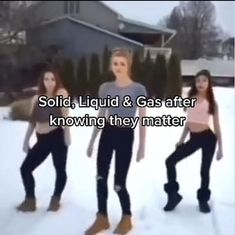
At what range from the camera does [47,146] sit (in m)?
0.67

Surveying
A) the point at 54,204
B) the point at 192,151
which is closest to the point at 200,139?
the point at 192,151

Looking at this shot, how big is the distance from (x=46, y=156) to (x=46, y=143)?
0.02 m

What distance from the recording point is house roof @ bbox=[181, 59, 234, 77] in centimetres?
70

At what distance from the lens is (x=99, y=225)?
67 cm

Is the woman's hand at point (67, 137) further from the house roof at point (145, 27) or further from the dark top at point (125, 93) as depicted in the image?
the house roof at point (145, 27)

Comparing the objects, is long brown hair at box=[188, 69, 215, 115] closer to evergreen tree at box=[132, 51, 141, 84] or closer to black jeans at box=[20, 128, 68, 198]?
evergreen tree at box=[132, 51, 141, 84]

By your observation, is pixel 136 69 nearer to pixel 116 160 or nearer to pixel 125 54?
pixel 125 54

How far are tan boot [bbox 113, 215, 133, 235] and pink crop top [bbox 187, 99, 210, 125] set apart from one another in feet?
0.53

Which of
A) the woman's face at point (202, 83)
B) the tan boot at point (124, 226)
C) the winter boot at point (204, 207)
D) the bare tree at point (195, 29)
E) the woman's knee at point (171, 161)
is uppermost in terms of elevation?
the bare tree at point (195, 29)

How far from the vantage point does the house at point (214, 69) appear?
70cm

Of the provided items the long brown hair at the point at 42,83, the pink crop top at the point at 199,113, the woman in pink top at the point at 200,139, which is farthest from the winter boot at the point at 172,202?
the long brown hair at the point at 42,83

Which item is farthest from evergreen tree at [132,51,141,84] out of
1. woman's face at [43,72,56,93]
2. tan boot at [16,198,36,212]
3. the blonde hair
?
tan boot at [16,198,36,212]

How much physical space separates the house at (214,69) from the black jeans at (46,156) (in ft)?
0.64

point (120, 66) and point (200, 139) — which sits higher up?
point (120, 66)
